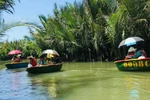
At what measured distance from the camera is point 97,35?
87.7 feet

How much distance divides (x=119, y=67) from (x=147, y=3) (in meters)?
6.43

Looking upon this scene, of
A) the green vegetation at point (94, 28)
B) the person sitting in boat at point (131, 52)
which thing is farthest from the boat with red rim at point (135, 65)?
the green vegetation at point (94, 28)

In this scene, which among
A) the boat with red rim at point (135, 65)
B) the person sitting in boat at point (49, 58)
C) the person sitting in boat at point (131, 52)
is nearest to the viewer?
the boat with red rim at point (135, 65)

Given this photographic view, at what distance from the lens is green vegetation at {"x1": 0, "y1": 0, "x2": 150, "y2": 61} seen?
77.2ft

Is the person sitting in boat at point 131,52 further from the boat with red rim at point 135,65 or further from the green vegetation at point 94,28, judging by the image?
the green vegetation at point 94,28

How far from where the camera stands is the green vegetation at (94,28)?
23525mm

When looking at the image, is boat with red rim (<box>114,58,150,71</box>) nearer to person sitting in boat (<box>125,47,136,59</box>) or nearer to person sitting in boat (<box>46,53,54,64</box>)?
person sitting in boat (<box>125,47,136,59</box>)

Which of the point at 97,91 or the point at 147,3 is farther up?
the point at 147,3

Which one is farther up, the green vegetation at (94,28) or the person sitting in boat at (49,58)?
the green vegetation at (94,28)

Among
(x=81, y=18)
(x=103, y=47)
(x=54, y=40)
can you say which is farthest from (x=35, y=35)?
(x=103, y=47)

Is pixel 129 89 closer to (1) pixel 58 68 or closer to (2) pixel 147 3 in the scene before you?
(1) pixel 58 68

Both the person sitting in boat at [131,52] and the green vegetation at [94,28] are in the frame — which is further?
the green vegetation at [94,28]

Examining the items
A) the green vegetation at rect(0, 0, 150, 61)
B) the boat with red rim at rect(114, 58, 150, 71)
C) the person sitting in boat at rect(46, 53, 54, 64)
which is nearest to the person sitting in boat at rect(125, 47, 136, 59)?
the boat with red rim at rect(114, 58, 150, 71)

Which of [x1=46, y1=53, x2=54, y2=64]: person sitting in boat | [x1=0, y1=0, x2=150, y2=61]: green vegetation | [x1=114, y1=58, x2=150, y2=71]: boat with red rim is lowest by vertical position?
[x1=114, y1=58, x2=150, y2=71]: boat with red rim
